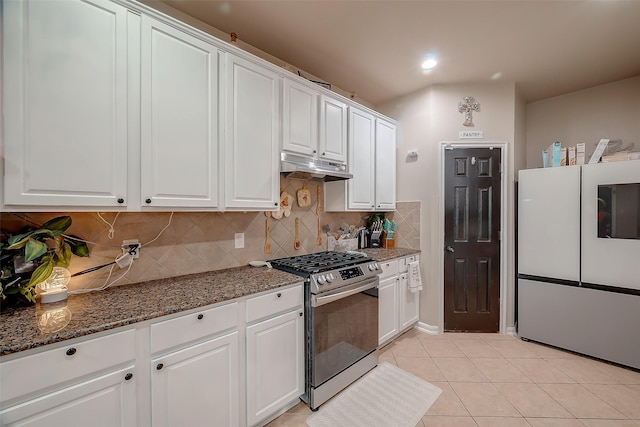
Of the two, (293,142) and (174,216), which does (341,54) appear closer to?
(293,142)

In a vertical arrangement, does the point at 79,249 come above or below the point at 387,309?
above

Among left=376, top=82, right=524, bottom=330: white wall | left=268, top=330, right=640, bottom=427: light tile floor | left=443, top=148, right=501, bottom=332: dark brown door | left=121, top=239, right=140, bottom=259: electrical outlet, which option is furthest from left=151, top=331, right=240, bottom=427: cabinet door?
left=443, top=148, right=501, bottom=332: dark brown door

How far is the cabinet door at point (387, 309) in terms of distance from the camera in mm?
2660

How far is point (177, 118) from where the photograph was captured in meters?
1.58

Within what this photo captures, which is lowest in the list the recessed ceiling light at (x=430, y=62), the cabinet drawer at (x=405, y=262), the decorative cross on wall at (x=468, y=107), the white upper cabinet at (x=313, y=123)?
the cabinet drawer at (x=405, y=262)

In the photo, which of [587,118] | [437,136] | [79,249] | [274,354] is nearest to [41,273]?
[79,249]

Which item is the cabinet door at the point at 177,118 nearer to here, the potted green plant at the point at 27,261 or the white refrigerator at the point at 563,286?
the potted green plant at the point at 27,261

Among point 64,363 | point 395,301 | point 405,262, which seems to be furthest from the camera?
point 405,262

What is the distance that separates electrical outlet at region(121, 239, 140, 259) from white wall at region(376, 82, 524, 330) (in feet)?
9.38

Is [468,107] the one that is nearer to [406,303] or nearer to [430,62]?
[430,62]

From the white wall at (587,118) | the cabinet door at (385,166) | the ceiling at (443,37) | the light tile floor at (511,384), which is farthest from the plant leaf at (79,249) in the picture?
the white wall at (587,118)

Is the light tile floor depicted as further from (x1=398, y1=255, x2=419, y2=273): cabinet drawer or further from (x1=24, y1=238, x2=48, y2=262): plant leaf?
(x1=24, y1=238, x2=48, y2=262): plant leaf

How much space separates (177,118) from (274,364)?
1643 mm

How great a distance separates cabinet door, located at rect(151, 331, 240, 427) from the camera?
1.29 m
